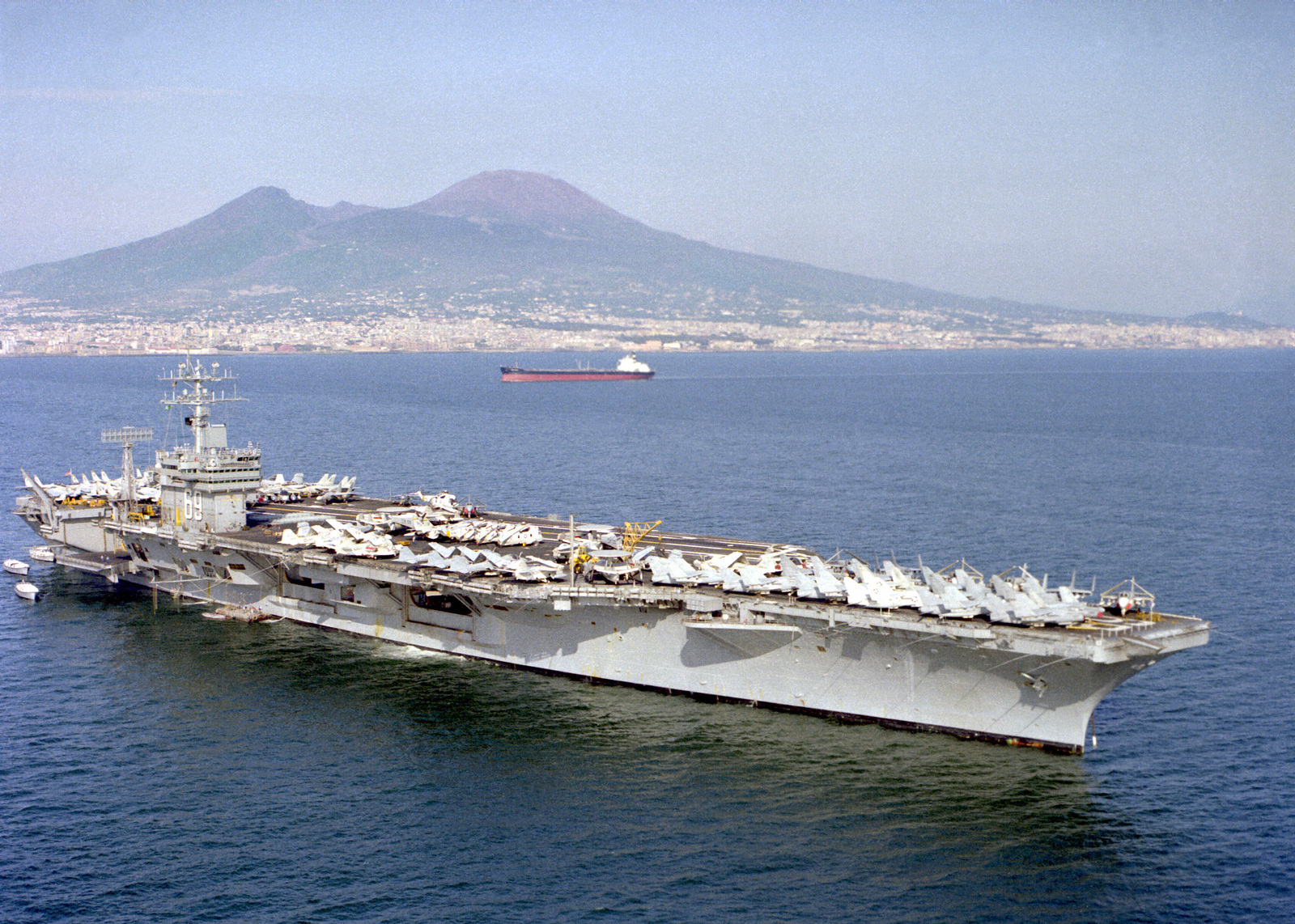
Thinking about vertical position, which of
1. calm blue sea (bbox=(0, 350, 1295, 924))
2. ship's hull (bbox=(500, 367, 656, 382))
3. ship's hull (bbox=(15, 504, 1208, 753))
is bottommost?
calm blue sea (bbox=(0, 350, 1295, 924))

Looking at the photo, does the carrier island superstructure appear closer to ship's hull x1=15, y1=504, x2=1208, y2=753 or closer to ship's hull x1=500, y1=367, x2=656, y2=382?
ship's hull x1=15, y1=504, x2=1208, y2=753

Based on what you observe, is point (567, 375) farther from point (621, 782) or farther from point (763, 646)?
point (621, 782)

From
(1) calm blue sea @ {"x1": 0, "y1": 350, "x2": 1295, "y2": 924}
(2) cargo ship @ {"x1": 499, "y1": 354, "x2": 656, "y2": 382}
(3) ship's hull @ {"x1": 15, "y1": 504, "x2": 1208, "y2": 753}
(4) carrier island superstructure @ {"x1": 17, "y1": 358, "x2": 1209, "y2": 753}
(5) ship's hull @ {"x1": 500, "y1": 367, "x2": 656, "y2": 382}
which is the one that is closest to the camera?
(1) calm blue sea @ {"x1": 0, "y1": 350, "x2": 1295, "y2": 924}

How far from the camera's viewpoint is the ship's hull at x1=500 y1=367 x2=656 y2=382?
16041 cm

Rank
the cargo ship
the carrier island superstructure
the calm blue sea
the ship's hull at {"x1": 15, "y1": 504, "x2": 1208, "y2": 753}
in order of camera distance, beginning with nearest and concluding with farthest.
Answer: the calm blue sea < the ship's hull at {"x1": 15, "y1": 504, "x2": 1208, "y2": 753} < the carrier island superstructure < the cargo ship

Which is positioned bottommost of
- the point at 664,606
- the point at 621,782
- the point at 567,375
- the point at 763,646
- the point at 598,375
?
the point at 621,782

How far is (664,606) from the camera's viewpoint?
30.0 metres

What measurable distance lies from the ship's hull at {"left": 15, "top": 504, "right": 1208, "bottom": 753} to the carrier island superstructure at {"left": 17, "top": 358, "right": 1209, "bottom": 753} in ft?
0.16

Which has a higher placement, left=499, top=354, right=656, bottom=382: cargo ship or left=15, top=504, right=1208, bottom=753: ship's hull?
left=499, top=354, right=656, bottom=382: cargo ship

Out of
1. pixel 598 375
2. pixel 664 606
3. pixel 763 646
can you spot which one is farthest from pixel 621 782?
pixel 598 375

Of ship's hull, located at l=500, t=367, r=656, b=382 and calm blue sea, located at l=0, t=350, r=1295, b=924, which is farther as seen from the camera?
ship's hull, located at l=500, t=367, r=656, b=382

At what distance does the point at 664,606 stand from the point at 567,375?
138748 mm

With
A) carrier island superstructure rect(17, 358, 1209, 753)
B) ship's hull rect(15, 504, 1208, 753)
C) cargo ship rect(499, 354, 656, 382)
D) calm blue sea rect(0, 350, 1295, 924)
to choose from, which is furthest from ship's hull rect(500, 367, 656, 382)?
ship's hull rect(15, 504, 1208, 753)

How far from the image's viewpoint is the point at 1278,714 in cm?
2925
